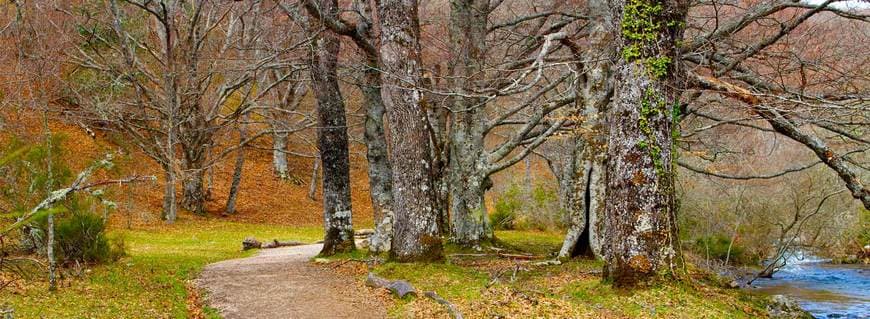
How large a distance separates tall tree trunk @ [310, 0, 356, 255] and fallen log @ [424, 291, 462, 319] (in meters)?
4.69

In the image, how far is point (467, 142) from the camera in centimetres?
1317

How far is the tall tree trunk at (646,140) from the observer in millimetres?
6848

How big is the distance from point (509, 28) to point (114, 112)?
13568 mm

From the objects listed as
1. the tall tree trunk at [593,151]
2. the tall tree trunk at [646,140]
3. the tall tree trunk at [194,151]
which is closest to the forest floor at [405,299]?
the tall tree trunk at [646,140]

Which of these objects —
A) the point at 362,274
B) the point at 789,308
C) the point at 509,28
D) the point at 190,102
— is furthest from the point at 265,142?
the point at 789,308

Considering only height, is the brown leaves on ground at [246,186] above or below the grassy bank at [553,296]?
above

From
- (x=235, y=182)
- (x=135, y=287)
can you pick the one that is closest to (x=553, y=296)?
(x=135, y=287)

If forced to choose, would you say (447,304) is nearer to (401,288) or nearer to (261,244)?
(401,288)

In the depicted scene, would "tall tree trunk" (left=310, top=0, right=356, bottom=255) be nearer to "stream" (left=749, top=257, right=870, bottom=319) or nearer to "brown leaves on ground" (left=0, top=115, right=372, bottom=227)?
"stream" (left=749, top=257, right=870, bottom=319)

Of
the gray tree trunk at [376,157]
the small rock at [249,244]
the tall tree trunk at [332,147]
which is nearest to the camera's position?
the gray tree trunk at [376,157]

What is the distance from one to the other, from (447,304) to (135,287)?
4.60 metres

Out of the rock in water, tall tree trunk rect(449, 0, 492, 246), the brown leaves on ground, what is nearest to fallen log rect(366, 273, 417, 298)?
tall tree trunk rect(449, 0, 492, 246)

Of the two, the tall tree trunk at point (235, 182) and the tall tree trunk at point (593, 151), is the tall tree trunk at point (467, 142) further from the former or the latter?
the tall tree trunk at point (235, 182)

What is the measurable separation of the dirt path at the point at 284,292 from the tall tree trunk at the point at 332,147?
32.8 inches
